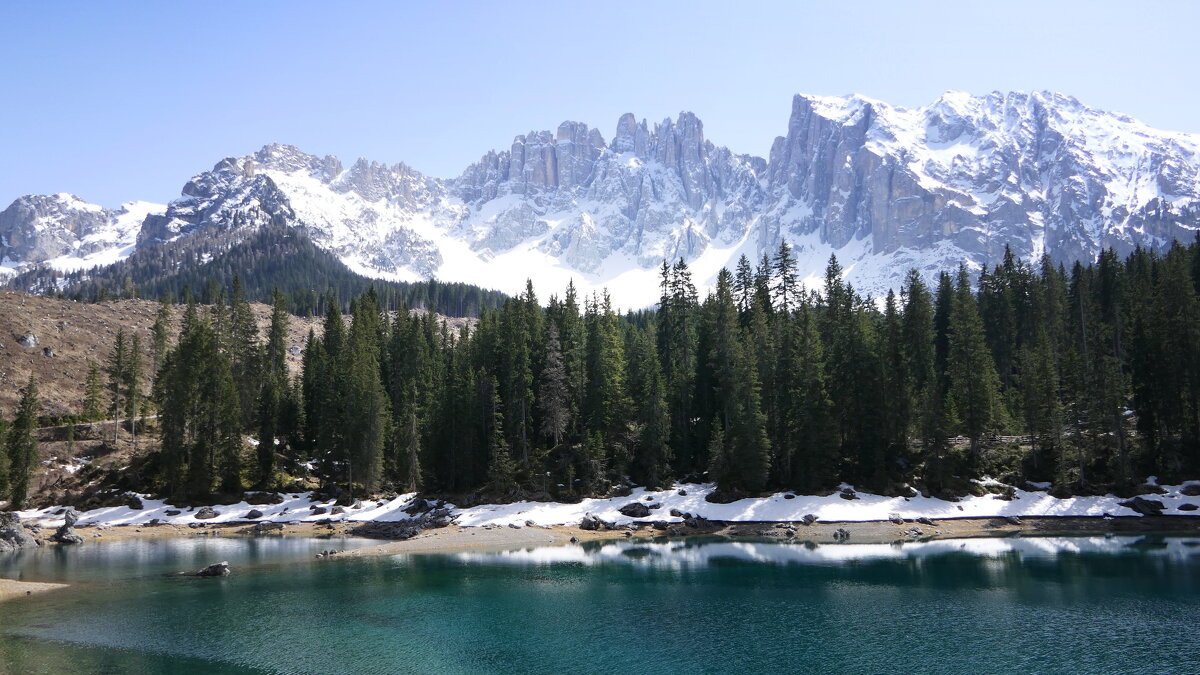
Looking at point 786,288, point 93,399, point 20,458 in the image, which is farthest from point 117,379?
point 786,288

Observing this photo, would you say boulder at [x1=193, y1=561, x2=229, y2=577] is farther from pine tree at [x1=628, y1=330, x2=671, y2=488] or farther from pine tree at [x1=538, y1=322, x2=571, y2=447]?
pine tree at [x1=628, y1=330, x2=671, y2=488]

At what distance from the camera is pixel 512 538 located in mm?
66750

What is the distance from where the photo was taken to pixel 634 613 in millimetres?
38875

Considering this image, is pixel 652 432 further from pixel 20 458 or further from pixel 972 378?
pixel 20 458

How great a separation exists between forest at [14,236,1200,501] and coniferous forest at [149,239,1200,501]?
0.24 metres

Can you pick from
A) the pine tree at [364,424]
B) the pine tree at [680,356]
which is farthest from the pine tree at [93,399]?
the pine tree at [680,356]

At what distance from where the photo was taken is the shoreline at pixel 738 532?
62.7 meters

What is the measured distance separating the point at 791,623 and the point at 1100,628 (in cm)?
1343

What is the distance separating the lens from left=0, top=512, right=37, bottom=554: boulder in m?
62.2

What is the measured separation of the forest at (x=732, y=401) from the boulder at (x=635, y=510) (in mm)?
4886

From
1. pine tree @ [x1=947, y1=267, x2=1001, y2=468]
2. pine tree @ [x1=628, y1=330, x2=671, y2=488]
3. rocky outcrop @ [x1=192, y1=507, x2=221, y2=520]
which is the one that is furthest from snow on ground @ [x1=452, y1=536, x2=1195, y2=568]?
rocky outcrop @ [x1=192, y1=507, x2=221, y2=520]

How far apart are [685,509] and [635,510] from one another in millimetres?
4722

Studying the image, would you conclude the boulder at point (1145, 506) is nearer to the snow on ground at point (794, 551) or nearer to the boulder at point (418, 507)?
the snow on ground at point (794, 551)

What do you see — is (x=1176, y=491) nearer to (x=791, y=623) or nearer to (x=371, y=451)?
(x=791, y=623)
